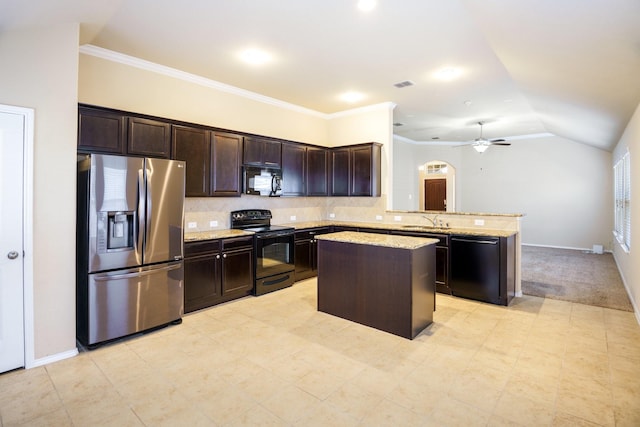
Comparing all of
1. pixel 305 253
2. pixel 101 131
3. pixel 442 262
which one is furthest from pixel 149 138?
pixel 442 262

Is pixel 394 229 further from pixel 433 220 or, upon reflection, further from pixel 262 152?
pixel 262 152

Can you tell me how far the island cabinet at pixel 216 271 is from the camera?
3.94 meters

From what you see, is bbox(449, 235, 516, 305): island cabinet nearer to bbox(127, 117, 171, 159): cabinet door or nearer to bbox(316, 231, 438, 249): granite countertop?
bbox(316, 231, 438, 249): granite countertop

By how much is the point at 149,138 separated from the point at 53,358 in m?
2.36

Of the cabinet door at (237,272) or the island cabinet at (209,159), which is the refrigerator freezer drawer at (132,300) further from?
the island cabinet at (209,159)

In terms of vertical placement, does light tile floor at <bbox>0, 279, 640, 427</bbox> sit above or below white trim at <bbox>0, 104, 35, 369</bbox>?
below

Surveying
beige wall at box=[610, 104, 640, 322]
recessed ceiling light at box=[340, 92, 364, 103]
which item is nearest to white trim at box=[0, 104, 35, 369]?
recessed ceiling light at box=[340, 92, 364, 103]

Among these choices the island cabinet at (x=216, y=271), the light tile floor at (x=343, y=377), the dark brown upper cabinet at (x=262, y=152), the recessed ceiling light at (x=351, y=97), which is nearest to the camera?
the light tile floor at (x=343, y=377)

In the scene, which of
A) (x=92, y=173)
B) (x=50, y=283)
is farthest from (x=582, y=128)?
(x=50, y=283)

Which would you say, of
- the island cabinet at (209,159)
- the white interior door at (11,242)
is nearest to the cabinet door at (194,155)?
the island cabinet at (209,159)

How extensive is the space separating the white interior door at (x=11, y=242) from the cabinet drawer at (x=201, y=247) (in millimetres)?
1475

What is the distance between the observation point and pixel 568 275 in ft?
19.2

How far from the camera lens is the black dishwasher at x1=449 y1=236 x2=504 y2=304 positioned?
14.0 ft

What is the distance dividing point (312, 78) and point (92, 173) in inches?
120
